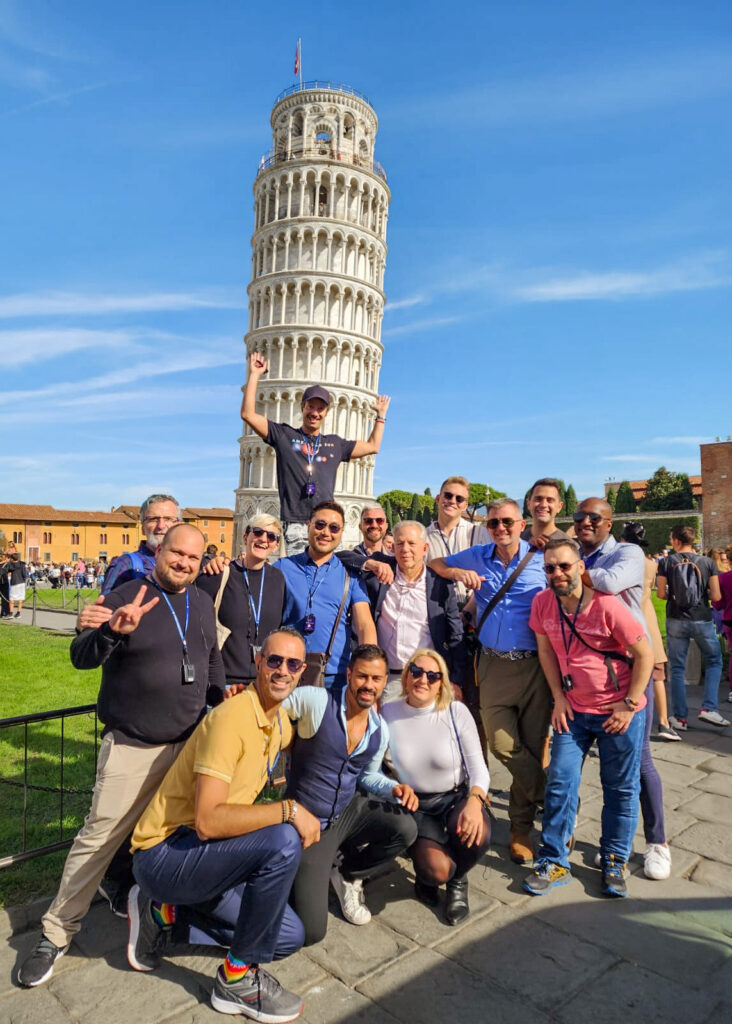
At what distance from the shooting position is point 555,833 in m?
4.07

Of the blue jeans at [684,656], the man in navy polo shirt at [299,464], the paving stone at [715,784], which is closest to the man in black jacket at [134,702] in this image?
the man in navy polo shirt at [299,464]

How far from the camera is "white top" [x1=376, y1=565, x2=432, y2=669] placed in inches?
177

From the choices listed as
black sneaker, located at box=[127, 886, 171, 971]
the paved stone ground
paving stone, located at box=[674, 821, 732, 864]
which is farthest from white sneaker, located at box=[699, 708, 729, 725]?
black sneaker, located at box=[127, 886, 171, 971]

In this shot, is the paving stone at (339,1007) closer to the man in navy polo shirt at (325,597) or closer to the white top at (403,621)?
the man in navy polo shirt at (325,597)

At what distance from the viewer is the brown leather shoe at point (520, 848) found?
4.35m

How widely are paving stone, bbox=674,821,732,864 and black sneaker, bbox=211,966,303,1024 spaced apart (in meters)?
3.22

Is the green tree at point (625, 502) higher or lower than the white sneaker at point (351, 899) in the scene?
higher

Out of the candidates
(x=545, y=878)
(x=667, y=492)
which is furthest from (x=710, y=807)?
(x=667, y=492)

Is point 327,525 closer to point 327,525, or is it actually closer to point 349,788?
point 327,525

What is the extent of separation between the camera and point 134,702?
3.45 m

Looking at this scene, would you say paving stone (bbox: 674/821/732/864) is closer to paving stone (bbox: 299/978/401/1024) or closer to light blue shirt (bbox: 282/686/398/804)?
light blue shirt (bbox: 282/686/398/804)

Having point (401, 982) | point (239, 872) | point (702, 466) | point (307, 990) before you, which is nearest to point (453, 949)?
point (401, 982)

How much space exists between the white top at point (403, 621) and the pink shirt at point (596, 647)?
91 centimetres

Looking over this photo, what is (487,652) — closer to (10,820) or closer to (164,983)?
(164,983)
